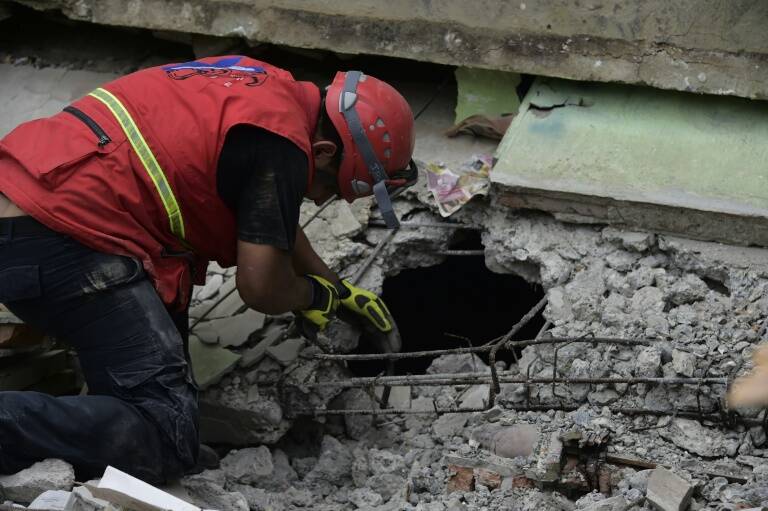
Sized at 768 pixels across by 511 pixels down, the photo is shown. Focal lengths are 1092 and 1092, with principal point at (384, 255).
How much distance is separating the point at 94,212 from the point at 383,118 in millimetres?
1065

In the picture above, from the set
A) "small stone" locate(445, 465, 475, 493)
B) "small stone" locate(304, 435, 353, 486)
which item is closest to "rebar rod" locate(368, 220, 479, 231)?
"small stone" locate(304, 435, 353, 486)

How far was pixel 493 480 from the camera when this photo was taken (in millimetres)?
4023

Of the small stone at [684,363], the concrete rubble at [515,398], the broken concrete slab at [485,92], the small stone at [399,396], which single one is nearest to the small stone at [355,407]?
the concrete rubble at [515,398]

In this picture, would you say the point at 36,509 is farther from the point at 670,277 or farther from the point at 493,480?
the point at 670,277

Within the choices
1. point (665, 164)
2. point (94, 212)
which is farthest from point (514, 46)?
point (94, 212)

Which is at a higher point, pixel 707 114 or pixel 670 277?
Answer: pixel 707 114

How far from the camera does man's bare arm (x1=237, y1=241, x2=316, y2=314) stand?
12.5 ft

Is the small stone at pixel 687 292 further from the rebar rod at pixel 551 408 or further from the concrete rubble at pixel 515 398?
the rebar rod at pixel 551 408

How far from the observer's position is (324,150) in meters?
3.93

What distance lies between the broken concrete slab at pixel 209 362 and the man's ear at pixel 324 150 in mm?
1107

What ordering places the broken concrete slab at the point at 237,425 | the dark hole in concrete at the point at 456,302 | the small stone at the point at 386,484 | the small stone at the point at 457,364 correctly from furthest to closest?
the dark hole in concrete at the point at 456,302 → the small stone at the point at 457,364 → the broken concrete slab at the point at 237,425 → the small stone at the point at 386,484

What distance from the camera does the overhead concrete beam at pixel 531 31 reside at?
197 inches

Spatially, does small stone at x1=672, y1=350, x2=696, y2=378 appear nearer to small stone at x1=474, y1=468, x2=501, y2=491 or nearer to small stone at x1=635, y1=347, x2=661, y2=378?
small stone at x1=635, y1=347, x2=661, y2=378

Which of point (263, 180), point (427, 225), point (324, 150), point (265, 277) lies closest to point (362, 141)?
point (324, 150)
